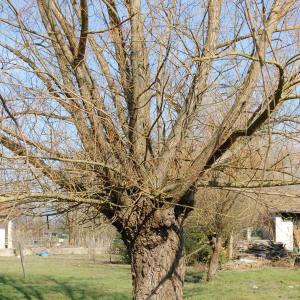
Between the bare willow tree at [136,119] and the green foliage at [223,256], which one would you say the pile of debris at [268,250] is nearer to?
the green foliage at [223,256]

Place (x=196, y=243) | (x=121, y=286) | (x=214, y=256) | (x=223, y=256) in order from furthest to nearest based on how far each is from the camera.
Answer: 1. (x=223, y=256)
2. (x=196, y=243)
3. (x=121, y=286)
4. (x=214, y=256)

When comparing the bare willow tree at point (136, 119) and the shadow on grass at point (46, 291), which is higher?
the bare willow tree at point (136, 119)

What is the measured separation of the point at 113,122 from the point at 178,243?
62.6 inches

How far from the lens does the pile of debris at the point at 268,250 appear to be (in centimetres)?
3428

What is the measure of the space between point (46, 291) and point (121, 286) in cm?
316

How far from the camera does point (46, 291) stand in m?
21.5

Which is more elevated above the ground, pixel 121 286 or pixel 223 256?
pixel 223 256

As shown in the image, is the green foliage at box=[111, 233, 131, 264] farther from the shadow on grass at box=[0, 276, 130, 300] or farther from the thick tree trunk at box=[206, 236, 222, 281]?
the thick tree trunk at box=[206, 236, 222, 281]

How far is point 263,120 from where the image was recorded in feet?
17.7

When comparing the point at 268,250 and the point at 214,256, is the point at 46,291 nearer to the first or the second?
the point at 214,256

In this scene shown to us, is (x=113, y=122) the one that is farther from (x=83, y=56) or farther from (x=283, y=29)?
(x=283, y=29)

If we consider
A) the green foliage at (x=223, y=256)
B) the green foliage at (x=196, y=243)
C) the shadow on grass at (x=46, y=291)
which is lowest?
the shadow on grass at (x=46, y=291)

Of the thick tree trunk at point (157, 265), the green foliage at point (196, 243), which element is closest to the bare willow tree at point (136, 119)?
the thick tree trunk at point (157, 265)

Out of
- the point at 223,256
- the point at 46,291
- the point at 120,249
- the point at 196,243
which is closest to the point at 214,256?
the point at 196,243
